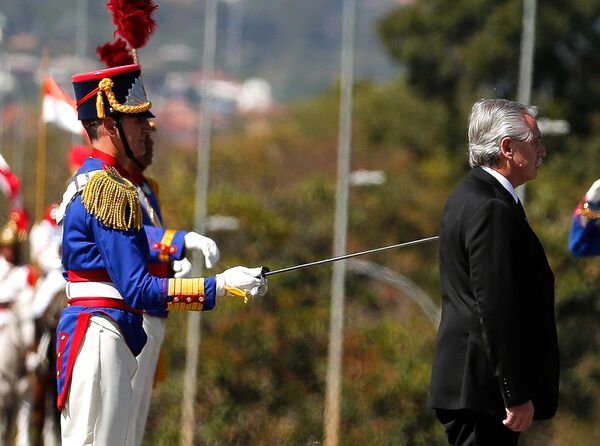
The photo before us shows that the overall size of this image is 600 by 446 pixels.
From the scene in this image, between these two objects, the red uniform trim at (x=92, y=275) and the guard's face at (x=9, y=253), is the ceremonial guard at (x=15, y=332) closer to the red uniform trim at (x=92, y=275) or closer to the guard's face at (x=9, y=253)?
the guard's face at (x=9, y=253)

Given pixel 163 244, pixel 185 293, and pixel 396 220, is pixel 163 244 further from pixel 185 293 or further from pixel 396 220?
pixel 396 220

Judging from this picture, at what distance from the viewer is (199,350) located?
31750 millimetres

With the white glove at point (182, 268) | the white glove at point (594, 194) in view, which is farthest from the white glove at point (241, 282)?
the white glove at point (594, 194)

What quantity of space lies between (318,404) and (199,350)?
22.8 feet

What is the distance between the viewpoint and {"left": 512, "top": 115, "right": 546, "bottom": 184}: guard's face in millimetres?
6129

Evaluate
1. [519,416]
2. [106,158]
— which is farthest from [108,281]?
[519,416]

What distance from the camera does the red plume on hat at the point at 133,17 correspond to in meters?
7.31

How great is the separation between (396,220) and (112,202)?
37.4 m

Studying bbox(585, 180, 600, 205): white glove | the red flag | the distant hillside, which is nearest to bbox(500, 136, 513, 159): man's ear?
bbox(585, 180, 600, 205): white glove

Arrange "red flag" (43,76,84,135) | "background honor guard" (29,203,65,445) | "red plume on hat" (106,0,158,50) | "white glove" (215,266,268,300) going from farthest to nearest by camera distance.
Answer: "red flag" (43,76,84,135) → "background honor guard" (29,203,65,445) → "red plume on hat" (106,0,158,50) → "white glove" (215,266,268,300)

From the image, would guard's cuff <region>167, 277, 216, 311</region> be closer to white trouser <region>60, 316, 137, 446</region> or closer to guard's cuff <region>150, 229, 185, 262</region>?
white trouser <region>60, 316, 137, 446</region>

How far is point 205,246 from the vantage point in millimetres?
7750

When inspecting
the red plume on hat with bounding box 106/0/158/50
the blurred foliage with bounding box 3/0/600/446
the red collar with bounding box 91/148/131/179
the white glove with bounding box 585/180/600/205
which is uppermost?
the red plume on hat with bounding box 106/0/158/50

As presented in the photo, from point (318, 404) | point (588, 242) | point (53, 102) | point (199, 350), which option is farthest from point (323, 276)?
point (588, 242)
